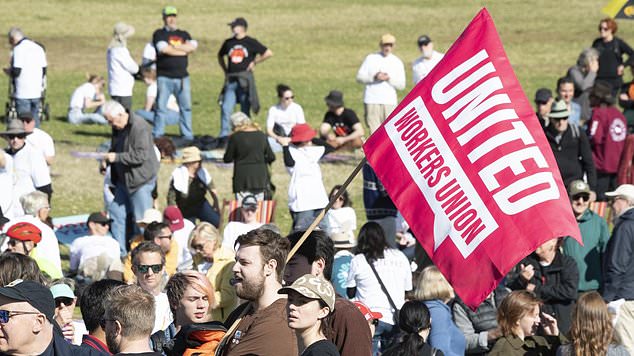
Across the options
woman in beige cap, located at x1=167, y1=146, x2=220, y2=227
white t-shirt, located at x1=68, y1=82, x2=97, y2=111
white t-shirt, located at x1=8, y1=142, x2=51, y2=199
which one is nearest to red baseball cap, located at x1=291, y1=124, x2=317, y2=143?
woman in beige cap, located at x1=167, y1=146, x2=220, y2=227

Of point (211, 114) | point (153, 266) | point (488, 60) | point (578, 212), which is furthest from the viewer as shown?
point (211, 114)

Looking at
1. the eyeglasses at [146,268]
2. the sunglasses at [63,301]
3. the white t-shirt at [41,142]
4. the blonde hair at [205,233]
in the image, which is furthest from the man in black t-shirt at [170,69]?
the sunglasses at [63,301]

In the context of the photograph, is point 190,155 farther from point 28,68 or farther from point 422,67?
point 422,67

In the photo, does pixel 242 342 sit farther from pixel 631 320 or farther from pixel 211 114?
pixel 211 114

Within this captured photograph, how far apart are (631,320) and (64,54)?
26.4 m

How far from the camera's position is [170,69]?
20.6 meters

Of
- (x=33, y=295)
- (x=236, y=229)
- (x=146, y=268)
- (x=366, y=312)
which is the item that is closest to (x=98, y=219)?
(x=236, y=229)

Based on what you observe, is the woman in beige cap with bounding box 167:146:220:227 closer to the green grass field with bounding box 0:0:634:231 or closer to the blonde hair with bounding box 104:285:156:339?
the green grass field with bounding box 0:0:634:231

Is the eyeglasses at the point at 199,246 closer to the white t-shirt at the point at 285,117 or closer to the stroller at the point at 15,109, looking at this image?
the white t-shirt at the point at 285,117

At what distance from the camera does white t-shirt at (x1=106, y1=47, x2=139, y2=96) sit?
67.4 feet

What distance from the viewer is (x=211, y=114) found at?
82.1 feet

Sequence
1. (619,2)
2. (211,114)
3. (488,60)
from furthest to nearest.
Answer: (211,114) → (619,2) → (488,60)

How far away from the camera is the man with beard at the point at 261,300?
20.8 feet

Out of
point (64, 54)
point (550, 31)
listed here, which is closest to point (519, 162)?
point (64, 54)
